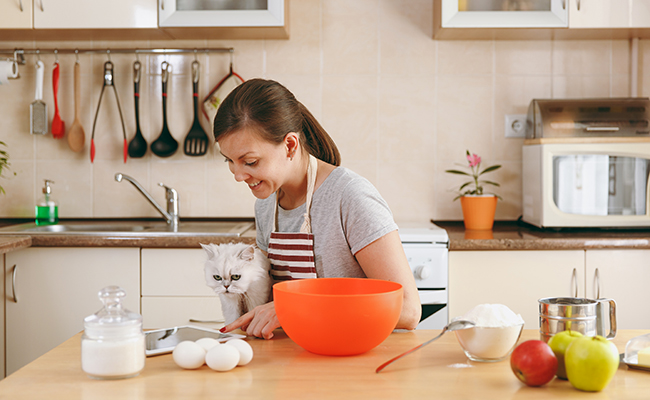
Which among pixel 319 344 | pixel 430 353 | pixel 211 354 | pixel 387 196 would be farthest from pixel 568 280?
pixel 211 354

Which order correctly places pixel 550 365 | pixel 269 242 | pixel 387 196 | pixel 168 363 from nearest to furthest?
pixel 550 365
pixel 168 363
pixel 269 242
pixel 387 196

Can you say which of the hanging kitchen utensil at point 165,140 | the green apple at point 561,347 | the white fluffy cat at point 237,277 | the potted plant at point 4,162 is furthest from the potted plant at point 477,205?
the potted plant at point 4,162

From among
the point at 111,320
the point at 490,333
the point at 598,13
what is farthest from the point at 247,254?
the point at 598,13

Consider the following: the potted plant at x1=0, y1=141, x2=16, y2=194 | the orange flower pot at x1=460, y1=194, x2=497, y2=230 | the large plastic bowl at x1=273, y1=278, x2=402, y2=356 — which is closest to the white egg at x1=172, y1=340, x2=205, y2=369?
the large plastic bowl at x1=273, y1=278, x2=402, y2=356

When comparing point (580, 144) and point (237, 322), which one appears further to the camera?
point (580, 144)

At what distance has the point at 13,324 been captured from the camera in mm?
2127

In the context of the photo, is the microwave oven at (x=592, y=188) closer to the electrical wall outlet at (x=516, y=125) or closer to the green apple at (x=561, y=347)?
the electrical wall outlet at (x=516, y=125)

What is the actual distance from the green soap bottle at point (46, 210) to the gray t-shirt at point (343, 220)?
1679 mm

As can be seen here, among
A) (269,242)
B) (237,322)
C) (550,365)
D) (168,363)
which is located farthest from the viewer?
(269,242)

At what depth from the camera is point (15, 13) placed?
2.32 metres

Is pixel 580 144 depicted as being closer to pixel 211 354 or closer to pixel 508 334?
pixel 508 334

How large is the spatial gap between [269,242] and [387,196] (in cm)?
136

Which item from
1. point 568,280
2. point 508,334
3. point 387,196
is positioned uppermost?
point 387,196

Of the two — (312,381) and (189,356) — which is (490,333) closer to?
(312,381)
